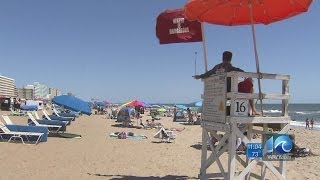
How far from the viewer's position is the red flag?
887 cm

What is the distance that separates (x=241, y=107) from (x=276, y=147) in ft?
2.77

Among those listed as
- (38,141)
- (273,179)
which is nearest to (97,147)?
(38,141)

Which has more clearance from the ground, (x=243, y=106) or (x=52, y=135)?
(x=243, y=106)

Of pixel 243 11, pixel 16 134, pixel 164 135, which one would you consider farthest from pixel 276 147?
pixel 164 135

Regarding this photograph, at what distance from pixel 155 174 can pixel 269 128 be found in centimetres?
305

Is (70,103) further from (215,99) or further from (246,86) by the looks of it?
(246,86)

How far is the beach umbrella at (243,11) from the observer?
24.3ft

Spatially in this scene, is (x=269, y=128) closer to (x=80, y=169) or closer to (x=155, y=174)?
(x=155, y=174)

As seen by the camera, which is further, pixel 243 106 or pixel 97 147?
pixel 97 147

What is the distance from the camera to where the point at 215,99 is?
24.0ft

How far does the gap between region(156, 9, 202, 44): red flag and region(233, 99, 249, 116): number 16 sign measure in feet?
7.88

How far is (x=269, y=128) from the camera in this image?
7.86 m

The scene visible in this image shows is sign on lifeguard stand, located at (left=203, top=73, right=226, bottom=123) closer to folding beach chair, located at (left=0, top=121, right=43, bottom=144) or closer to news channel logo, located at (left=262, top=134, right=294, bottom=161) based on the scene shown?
news channel logo, located at (left=262, top=134, right=294, bottom=161)

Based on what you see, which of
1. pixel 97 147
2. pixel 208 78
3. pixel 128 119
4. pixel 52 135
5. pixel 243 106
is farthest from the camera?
pixel 128 119
